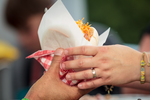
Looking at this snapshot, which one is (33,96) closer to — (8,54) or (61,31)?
(61,31)

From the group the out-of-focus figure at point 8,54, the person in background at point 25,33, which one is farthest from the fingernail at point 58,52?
the out-of-focus figure at point 8,54

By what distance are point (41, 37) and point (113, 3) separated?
1052 centimetres

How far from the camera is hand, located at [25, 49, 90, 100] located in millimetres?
1159

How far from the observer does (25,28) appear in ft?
9.22

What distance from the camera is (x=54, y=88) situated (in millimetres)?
1165

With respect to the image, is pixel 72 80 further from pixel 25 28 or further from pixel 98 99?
pixel 25 28

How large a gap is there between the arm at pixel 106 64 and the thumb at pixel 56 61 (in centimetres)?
5

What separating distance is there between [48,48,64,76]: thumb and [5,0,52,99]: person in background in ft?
4.80

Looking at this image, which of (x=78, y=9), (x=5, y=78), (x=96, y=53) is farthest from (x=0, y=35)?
(x=96, y=53)

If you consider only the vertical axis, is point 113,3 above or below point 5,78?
above

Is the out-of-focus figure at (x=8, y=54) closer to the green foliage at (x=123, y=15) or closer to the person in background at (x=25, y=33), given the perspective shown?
the person in background at (x=25, y=33)

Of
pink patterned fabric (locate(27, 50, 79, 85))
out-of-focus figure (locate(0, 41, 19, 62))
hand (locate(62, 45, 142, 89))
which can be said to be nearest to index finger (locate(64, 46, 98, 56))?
hand (locate(62, 45, 142, 89))

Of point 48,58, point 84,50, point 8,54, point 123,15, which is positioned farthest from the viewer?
point 123,15

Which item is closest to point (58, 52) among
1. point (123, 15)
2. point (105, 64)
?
point (105, 64)
